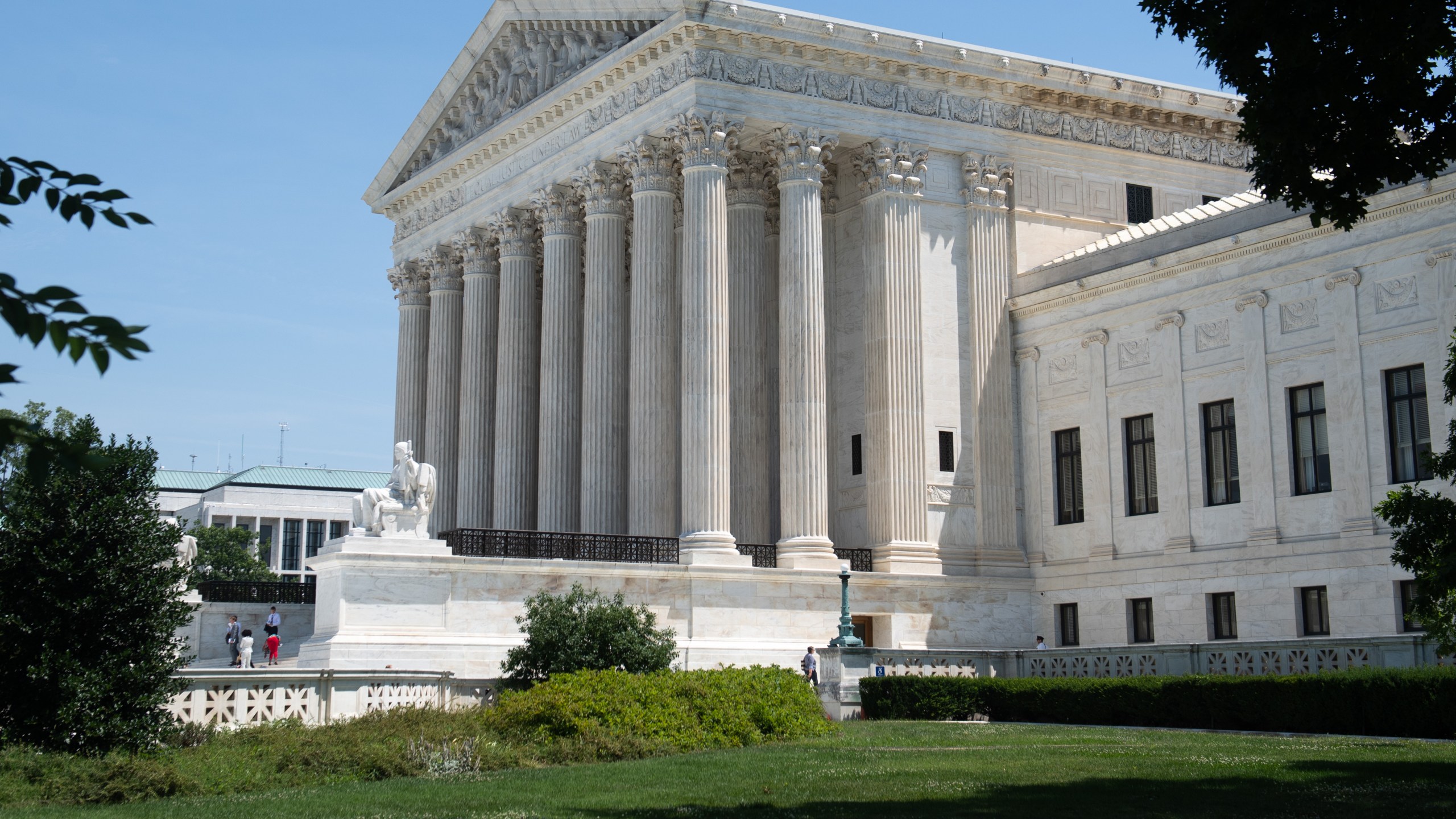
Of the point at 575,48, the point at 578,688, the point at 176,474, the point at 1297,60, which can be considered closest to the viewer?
the point at 1297,60

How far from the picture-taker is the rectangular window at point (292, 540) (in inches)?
5039

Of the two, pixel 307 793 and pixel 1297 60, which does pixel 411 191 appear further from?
pixel 1297 60

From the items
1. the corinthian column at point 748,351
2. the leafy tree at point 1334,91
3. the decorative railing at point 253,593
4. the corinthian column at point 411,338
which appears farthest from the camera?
the corinthian column at point 411,338

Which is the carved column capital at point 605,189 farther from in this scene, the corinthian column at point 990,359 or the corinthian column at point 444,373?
the corinthian column at point 444,373

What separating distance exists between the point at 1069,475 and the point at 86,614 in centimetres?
3297

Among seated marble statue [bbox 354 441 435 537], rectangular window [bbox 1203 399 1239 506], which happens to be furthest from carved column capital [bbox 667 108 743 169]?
rectangular window [bbox 1203 399 1239 506]

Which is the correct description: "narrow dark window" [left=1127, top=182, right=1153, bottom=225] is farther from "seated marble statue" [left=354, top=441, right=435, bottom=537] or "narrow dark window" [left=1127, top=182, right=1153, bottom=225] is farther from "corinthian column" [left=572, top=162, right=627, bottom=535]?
"seated marble statue" [left=354, top=441, right=435, bottom=537]

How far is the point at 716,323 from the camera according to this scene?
150ft

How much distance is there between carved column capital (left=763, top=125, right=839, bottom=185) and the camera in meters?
47.1

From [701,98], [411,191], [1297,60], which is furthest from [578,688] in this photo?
[411,191]

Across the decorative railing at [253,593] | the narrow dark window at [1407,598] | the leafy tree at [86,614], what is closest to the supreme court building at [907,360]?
the narrow dark window at [1407,598]

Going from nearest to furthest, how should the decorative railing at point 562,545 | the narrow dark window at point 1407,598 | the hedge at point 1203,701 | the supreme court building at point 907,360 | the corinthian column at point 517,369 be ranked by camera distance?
the hedge at point 1203,701
the narrow dark window at point 1407,598
the supreme court building at point 907,360
the decorative railing at point 562,545
the corinthian column at point 517,369

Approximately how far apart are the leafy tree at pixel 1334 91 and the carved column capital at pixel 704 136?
29.5 metres

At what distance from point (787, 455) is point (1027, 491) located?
28.1ft
